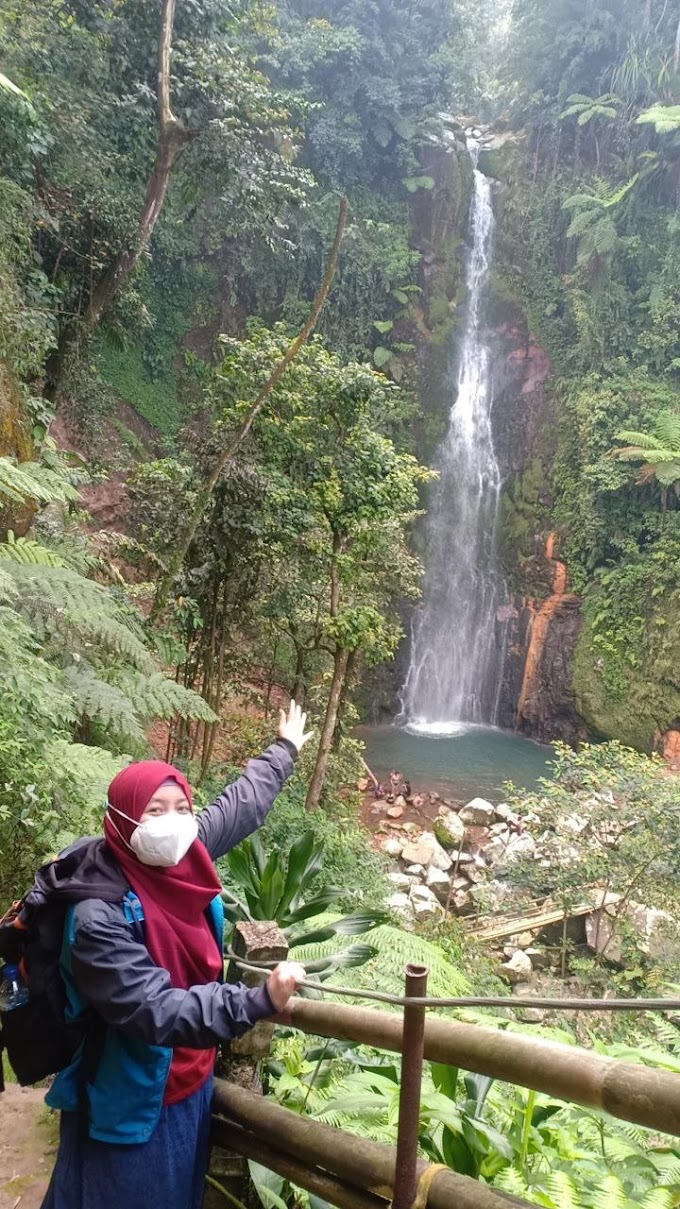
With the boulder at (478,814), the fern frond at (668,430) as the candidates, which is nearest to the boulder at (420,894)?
the boulder at (478,814)

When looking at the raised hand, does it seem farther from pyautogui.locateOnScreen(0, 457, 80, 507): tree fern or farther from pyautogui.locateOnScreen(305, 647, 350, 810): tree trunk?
pyautogui.locateOnScreen(305, 647, 350, 810): tree trunk

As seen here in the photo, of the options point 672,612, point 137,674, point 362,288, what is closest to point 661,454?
point 672,612

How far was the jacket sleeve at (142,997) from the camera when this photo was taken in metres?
1.38

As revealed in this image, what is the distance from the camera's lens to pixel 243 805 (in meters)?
1.99

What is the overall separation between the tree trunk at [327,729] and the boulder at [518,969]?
2.51 m

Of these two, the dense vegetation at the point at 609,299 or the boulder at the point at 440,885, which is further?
the dense vegetation at the point at 609,299

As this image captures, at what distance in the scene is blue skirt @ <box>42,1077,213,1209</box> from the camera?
156cm

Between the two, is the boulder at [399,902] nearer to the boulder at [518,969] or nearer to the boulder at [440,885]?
the boulder at [440,885]

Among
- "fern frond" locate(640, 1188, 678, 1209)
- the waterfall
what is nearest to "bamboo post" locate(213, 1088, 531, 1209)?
"fern frond" locate(640, 1188, 678, 1209)

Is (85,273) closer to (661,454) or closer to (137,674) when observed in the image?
(137,674)

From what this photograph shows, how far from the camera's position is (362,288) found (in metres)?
17.4

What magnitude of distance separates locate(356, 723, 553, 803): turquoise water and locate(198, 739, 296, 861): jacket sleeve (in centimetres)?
986

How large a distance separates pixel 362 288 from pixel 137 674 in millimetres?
14834

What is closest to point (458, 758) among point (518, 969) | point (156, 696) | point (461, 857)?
point (461, 857)
